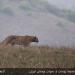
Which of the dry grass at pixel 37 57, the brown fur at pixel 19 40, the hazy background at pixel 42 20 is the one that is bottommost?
the dry grass at pixel 37 57

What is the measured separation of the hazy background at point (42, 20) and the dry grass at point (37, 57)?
10 cm

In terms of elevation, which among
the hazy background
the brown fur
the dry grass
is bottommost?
the dry grass

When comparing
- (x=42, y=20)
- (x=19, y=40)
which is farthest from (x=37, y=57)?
(x=42, y=20)

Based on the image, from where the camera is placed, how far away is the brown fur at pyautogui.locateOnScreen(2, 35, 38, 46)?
4.05m

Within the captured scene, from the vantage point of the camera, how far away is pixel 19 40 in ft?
13.4

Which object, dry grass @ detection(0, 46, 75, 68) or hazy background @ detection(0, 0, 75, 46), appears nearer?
dry grass @ detection(0, 46, 75, 68)

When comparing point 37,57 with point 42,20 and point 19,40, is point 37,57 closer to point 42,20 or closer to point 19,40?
point 19,40

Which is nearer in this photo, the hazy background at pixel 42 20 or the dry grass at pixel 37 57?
the dry grass at pixel 37 57

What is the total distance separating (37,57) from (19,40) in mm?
291

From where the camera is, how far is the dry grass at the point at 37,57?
4000mm

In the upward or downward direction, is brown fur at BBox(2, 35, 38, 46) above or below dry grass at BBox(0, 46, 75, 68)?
above

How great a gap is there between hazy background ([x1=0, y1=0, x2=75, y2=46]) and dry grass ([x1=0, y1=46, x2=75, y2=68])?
96 mm

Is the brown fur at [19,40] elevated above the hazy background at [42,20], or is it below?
below

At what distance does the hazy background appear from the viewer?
4.11 m
